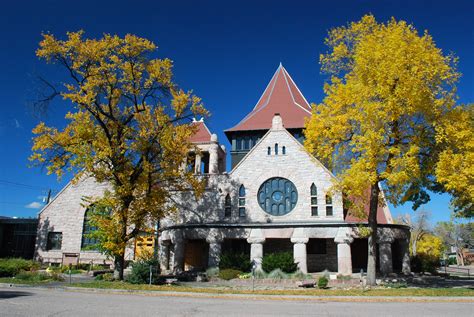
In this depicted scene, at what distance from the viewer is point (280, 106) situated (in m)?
38.0

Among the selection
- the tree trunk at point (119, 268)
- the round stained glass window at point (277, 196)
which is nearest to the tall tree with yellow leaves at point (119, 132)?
the tree trunk at point (119, 268)

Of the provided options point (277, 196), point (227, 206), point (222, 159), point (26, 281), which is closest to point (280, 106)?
point (222, 159)

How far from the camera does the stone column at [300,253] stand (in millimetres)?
24625

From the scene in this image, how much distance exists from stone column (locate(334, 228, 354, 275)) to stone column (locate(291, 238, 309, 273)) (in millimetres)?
2172

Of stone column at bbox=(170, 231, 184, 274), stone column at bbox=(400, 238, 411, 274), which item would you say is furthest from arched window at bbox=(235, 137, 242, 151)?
stone column at bbox=(400, 238, 411, 274)

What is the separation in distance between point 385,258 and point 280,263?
7.16 meters

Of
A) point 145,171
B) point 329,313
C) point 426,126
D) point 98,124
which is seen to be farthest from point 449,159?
point 98,124

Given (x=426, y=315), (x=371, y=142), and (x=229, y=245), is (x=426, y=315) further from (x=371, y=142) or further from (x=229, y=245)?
(x=229, y=245)

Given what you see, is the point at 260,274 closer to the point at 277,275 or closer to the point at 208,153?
the point at 277,275

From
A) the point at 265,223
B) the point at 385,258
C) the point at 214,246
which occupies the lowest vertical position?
the point at 385,258

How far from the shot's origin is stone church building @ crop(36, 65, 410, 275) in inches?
1011

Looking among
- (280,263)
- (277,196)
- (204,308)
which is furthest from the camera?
(277,196)

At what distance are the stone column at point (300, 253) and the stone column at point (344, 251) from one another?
2172 mm

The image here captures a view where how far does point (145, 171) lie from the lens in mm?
21344
